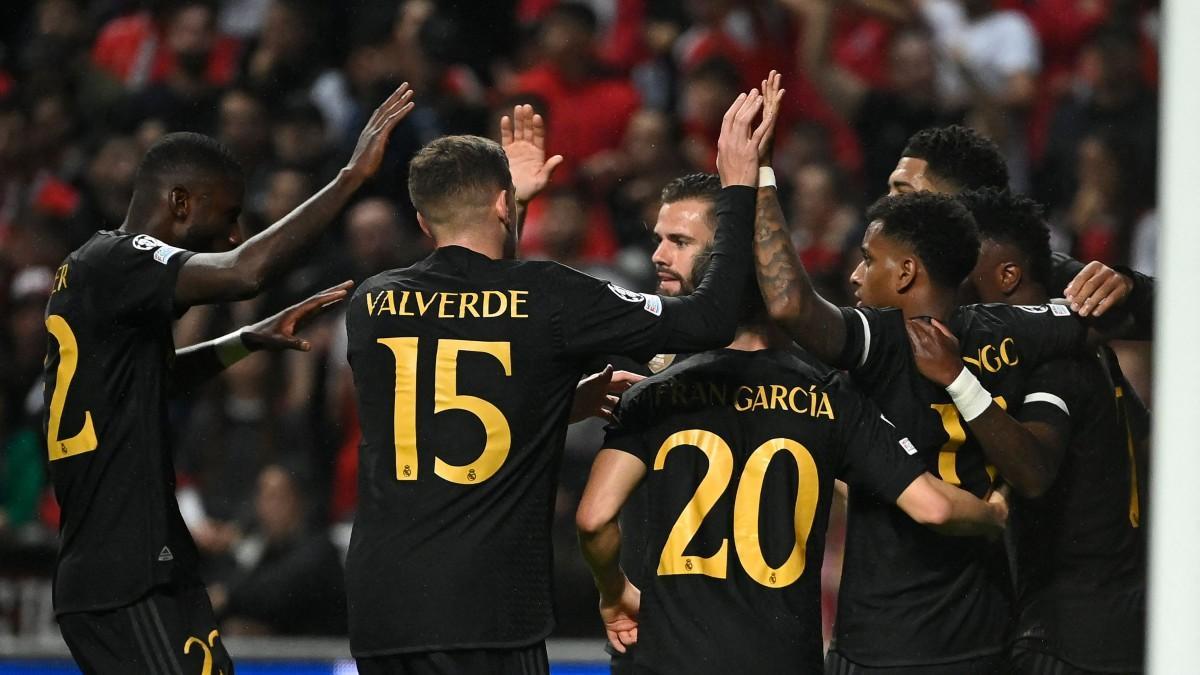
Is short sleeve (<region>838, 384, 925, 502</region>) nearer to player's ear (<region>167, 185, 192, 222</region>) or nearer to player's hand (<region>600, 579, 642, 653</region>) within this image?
player's hand (<region>600, 579, 642, 653</region>)

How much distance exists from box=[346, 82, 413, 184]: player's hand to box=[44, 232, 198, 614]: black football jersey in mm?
446

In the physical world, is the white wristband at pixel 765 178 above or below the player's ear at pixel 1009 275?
above

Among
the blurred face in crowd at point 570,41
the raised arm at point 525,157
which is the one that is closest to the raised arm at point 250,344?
the raised arm at point 525,157

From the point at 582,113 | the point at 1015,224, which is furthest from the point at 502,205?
the point at 582,113

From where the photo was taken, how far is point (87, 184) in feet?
30.0

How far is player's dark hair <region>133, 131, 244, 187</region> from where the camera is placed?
381 centimetres

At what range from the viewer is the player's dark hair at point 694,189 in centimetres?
387

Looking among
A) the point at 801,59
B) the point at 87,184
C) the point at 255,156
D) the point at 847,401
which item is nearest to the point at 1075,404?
the point at 847,401

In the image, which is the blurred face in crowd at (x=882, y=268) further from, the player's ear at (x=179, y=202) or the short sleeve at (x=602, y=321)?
the player's ear at (x=179, y=202)

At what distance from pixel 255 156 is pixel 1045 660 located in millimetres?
5964

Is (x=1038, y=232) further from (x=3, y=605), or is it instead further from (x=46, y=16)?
(x=46, y=16)

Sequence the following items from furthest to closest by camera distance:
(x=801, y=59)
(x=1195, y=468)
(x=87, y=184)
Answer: (x=87, y=184), (x=801, y=59), (x=1195, y=468)

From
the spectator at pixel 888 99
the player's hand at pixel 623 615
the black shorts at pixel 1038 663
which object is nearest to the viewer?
the player's hand at pixel 623 615

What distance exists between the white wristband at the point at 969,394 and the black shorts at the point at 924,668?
1.93 feet
